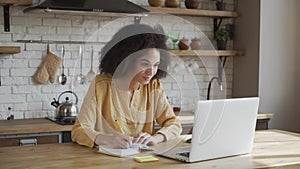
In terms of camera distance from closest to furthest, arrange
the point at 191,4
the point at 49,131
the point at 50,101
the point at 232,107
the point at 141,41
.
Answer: the point at 232,107, the point at 141,41, the point at 49,131, the point at 50,101, the point at 191,4

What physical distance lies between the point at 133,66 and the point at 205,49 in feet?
7.61

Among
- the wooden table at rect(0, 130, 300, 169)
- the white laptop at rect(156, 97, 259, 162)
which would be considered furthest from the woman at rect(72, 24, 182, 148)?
the white laptop at rect(156, 97, 259, 162)

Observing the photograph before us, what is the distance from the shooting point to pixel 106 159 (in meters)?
1.96

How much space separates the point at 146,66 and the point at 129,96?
0.72 feet

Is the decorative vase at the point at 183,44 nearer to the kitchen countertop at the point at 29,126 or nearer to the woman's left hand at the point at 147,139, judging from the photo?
the kitchen countertop at the point at 29,126

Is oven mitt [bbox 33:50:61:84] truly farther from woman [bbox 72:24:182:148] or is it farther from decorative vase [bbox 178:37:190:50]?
woman [bbox 72:24:182:148]

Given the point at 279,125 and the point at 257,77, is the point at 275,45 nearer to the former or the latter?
the point at 257,77

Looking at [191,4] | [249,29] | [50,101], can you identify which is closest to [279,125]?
[249,29]

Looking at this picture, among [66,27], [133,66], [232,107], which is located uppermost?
[66,27]

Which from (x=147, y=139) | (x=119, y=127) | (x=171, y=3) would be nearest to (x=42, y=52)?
(x=171, y=3)

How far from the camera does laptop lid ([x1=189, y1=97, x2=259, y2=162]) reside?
1.92 meters

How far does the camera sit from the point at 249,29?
452 cm

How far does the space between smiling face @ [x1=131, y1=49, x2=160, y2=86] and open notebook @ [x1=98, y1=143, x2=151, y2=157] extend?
359 millimetres

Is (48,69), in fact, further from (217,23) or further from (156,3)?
(217,23)
